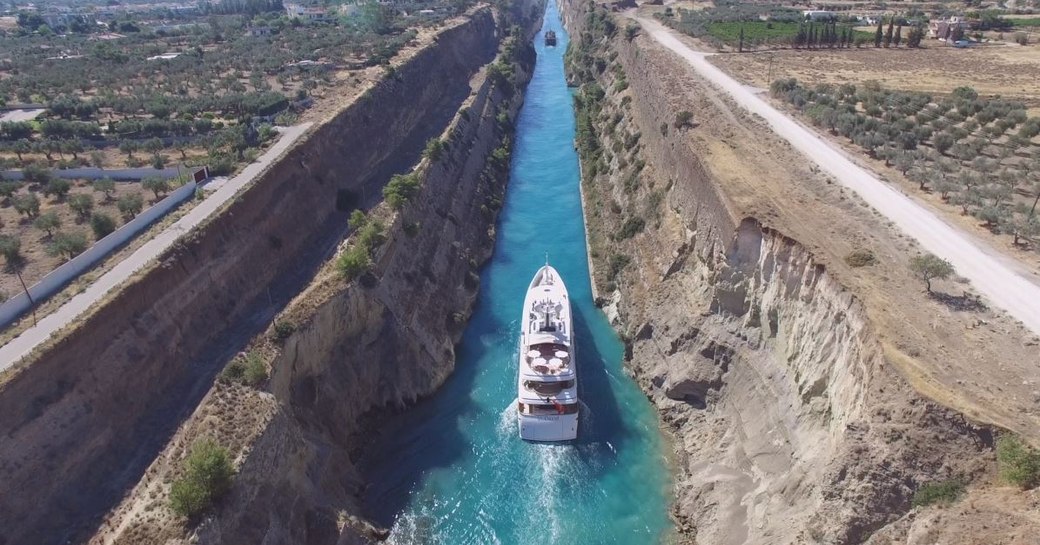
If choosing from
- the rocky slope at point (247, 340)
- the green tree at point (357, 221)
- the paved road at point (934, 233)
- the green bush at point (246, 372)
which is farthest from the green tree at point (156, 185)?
the paved road at point (934, 233)

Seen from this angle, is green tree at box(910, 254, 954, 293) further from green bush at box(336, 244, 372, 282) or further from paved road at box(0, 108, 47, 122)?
paved road at box(0, 108, 47, 122)

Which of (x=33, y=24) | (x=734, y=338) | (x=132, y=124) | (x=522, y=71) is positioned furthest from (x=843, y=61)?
(x=33, y=24)

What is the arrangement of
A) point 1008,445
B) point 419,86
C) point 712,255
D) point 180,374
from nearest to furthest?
point 1008,445 → point 180,374 → point 712,255 → point 419,86

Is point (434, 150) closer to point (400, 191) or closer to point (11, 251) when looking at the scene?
point (400, 191)

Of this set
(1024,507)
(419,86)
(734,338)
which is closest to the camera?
(1024,507)

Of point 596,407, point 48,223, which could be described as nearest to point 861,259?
point 596,407

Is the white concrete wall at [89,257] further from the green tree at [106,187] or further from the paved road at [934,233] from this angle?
the paved road at [934,233]

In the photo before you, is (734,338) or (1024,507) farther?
(734,338)

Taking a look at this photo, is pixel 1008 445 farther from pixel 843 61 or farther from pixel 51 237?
pixel 843 61
